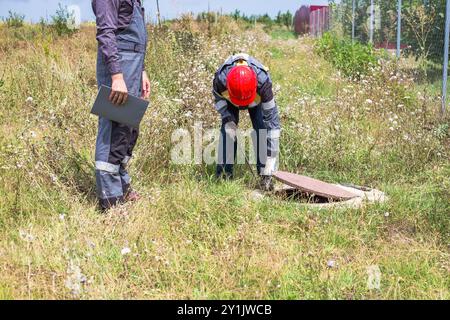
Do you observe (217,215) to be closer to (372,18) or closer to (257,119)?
(257,119)

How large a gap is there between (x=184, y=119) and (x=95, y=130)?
829 mm

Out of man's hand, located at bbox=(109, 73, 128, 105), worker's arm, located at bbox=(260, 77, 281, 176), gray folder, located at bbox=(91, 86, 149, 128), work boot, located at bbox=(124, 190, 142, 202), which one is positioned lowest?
work boot, located at bbox=(124, 190, 142, 202)

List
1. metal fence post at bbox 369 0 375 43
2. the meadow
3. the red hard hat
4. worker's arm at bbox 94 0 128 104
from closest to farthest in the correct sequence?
the meadow, worker's arm at bbox 94 0 128 104, the red hard hat, metal fence post at bbox 369 0 375 43

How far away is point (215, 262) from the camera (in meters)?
2.82

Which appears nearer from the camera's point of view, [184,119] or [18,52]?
[184,119]

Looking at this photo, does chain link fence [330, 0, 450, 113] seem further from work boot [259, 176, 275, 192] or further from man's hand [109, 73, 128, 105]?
man's hand [109, 73, 128, 105]

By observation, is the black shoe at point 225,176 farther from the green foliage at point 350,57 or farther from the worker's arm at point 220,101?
the green foliage at point 350,57

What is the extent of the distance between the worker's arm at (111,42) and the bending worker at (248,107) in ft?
2.75

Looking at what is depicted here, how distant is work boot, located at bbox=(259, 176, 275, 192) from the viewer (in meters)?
4.16

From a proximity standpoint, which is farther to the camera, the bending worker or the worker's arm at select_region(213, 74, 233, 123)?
the worker's arm at select_region(213, 74, 233, 123)

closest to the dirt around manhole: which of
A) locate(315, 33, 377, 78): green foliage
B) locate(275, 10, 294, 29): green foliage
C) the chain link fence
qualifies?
the chain link fence

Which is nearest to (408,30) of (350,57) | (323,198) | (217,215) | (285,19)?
(350,57)
